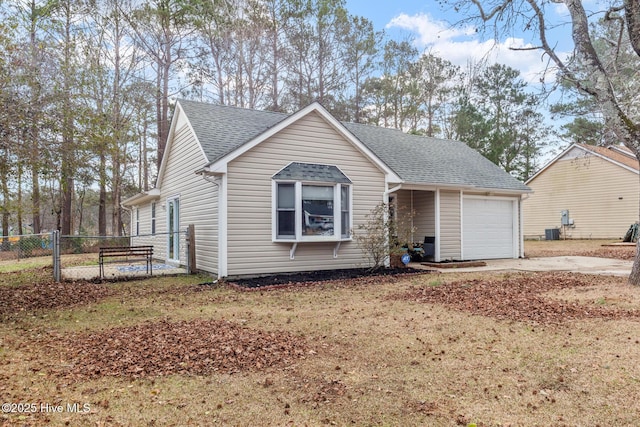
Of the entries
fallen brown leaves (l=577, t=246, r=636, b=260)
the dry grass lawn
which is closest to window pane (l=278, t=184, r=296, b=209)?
the dry grass lawn

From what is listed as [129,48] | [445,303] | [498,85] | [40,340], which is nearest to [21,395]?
[40,340]

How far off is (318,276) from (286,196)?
2.11m

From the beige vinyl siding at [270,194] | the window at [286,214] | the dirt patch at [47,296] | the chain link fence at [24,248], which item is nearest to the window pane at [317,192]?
the window at [286,214]

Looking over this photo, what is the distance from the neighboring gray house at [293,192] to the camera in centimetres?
972

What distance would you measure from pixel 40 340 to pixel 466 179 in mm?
12684

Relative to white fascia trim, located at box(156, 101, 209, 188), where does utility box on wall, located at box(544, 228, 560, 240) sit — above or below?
below

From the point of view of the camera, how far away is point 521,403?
3037mm

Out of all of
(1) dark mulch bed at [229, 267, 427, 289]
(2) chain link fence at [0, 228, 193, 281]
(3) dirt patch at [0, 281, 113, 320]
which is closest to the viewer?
(3) dirt patch at [0, 281, 113, 320]

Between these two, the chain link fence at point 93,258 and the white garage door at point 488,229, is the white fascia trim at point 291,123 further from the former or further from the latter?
the white garage door at point 488,229

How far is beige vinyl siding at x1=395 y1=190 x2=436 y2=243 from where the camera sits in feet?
44.5

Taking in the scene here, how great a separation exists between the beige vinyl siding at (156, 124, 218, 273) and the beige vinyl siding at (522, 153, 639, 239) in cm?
2007

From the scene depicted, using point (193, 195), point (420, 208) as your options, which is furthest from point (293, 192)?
point (420, 208)

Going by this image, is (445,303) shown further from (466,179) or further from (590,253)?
(590,253)

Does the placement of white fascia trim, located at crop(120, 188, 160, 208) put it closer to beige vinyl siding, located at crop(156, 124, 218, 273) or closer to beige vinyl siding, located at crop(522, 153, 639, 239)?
beige vinyl siding, located at crop(156, 124, 218, 273)
